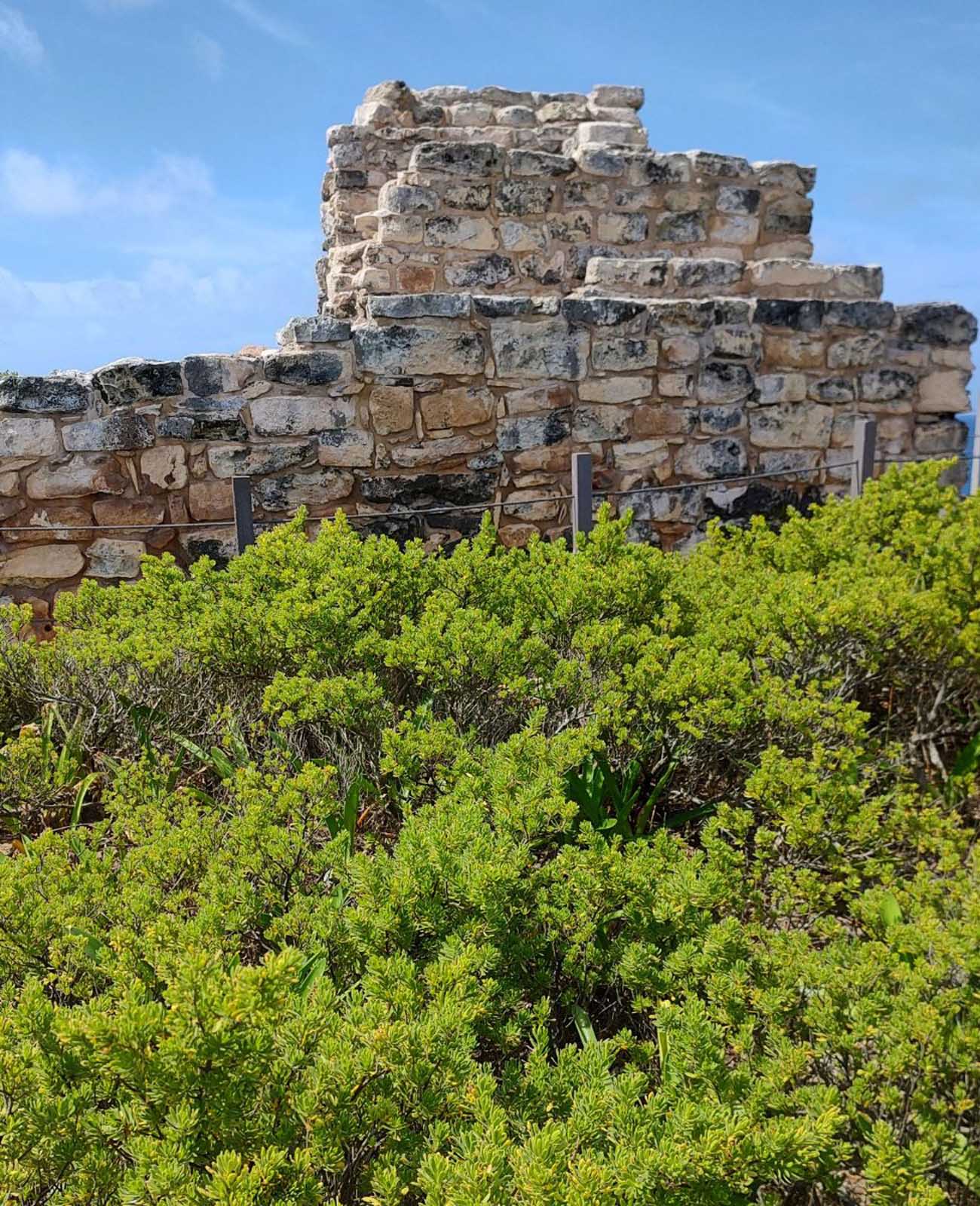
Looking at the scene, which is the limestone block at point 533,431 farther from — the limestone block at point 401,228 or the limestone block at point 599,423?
the limestone block at point 401,228

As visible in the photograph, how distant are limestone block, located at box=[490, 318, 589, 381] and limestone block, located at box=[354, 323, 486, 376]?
0.40ft

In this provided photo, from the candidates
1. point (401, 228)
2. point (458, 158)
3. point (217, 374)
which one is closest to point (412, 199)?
point (401, 228)

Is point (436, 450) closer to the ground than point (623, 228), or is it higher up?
closer to the ground

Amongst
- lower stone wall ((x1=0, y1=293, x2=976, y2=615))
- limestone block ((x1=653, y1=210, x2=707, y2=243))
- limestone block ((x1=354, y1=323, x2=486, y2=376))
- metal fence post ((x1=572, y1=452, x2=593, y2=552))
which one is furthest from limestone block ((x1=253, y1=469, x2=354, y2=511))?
limestone block ((x1=653, y1=210, x2=707, y2=243))

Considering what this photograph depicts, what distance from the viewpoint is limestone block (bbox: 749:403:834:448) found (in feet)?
19.1

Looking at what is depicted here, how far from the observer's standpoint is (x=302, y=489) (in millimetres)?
4949

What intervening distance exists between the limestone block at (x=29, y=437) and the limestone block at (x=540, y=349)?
7.50 ft

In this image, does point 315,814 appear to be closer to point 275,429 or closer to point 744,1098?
point 744,1098

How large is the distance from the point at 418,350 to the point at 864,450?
2745 mm

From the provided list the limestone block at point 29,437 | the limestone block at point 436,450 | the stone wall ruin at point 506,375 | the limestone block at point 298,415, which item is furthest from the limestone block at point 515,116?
the limestone block at point 29,437

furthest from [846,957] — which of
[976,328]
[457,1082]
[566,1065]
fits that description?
[976,328]

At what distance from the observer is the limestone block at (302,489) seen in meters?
4.89

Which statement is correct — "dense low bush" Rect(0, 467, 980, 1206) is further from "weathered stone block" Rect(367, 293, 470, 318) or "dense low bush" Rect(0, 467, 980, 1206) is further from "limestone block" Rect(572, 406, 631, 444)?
"weathered stone block" Rect(367, 293, 470, 318)

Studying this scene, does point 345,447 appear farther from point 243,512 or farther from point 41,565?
point 41,565
